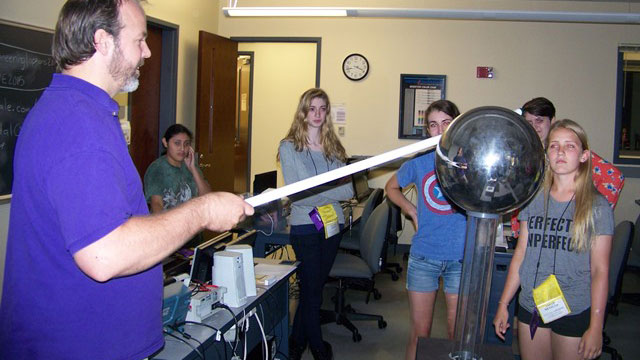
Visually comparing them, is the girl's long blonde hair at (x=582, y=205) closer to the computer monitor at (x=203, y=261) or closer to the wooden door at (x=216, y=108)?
the computer monitor at (x=203, y=261)

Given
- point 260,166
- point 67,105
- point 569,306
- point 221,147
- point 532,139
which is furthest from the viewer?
point 260,166

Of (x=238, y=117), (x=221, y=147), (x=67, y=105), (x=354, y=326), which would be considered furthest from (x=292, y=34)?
(x=67, y=105)

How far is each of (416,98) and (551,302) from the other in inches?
184

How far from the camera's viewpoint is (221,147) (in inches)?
249

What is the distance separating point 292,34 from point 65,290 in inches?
226

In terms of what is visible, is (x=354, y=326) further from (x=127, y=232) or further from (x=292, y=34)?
(x=292, y=34)

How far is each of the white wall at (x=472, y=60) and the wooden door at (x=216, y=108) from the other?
0.74 meters

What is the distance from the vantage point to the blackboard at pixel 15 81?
3385 mm

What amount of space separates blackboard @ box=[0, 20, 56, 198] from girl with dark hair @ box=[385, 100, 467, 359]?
2.61 metres

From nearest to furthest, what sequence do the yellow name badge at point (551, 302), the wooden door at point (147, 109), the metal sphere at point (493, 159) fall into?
the metal sphere at point (493, 159)
the yellow name badge at point (551, 302)
the wooden door at point (147, 109)

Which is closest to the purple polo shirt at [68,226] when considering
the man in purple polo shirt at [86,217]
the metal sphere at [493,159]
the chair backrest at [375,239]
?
the man in purple polo shirt at [86,217]

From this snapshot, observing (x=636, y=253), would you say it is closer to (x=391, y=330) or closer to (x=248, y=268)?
(x=391, y=330)

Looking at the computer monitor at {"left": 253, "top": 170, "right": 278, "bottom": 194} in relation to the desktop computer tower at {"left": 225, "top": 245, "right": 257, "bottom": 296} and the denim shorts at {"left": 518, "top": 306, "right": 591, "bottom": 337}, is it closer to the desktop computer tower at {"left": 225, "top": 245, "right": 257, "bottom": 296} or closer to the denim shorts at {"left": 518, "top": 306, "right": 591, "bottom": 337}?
the desktop computer tower at {"left": 225, "top": 245, "right": 257, "bottom": 296}

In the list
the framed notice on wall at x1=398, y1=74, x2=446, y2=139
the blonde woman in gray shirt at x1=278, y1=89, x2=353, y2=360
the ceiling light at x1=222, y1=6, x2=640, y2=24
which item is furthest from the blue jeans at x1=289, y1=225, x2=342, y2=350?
the framed notice on wall at x1=398, y1=74, x2=446, y2=139
